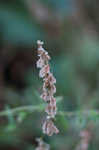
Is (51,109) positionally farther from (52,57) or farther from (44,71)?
(52,57)

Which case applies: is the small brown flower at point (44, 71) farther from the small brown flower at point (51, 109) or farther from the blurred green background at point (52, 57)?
the blurred green background at point (52, 57)

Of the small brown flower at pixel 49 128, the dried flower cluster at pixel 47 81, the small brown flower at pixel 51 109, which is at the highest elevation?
the dried flower cluster at pixel 47 81

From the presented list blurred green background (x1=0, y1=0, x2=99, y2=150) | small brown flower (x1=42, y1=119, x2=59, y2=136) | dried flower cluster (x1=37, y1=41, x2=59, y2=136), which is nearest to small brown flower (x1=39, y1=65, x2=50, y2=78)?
dried flower cluster (x1=37, y1=41, x2=59, y2=136)

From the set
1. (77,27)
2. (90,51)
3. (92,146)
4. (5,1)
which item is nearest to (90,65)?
(90,51)

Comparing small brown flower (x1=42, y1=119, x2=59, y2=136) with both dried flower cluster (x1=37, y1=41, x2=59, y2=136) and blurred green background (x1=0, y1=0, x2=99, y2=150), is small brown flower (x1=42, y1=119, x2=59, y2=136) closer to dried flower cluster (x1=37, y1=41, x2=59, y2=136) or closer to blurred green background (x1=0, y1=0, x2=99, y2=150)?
dried flower cluster (x1=37, y1=41, x2=59, y2=136)

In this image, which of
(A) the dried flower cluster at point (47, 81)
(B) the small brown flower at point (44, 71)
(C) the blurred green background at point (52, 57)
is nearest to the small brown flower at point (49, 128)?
(A) the dried flower cluster at point (47, 81)

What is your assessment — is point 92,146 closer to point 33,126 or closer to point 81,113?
point 33,126

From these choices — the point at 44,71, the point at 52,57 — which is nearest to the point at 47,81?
the point at 44,71

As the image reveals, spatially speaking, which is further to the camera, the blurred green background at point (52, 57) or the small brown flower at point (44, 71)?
the blurred green background at point (52, 57)
